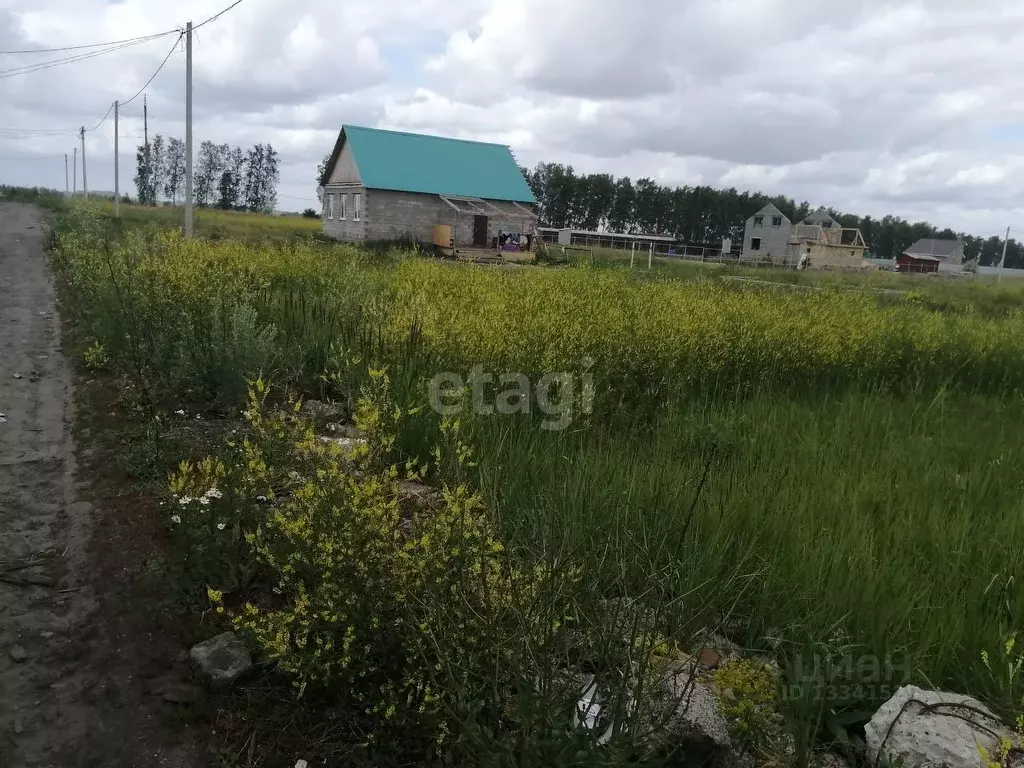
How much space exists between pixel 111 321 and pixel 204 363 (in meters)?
1.95

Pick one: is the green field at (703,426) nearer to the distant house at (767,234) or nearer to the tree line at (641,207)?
the distant house at (767,234)

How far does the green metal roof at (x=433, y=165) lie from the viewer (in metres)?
30.9

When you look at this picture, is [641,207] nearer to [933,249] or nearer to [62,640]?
[933,249]

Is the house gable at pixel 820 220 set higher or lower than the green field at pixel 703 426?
higher

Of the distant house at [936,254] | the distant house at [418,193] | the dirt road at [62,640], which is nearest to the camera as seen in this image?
the dirt road at [62,640]

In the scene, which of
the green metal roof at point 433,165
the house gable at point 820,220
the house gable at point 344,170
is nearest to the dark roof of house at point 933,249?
the house gable at point 820,220

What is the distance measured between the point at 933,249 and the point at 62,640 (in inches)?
3802

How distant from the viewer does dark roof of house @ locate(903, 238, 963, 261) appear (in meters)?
80.9

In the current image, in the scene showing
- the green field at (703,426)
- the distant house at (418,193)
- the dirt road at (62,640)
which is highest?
the distant house at (418,193)

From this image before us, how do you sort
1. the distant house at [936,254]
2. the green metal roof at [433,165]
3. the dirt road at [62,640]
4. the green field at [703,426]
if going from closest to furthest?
the dirt road at [62,640] → the green field at [703,426] → the green metal roof at [433,165] → the distant house at [936,254]

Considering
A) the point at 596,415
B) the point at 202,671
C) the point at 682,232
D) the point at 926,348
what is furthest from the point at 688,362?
the point at 682,232

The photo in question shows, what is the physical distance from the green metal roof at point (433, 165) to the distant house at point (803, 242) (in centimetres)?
2715

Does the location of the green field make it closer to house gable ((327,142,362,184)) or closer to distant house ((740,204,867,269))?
house gable ((327,142,362,184))

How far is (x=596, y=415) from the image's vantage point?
18.1 feet
